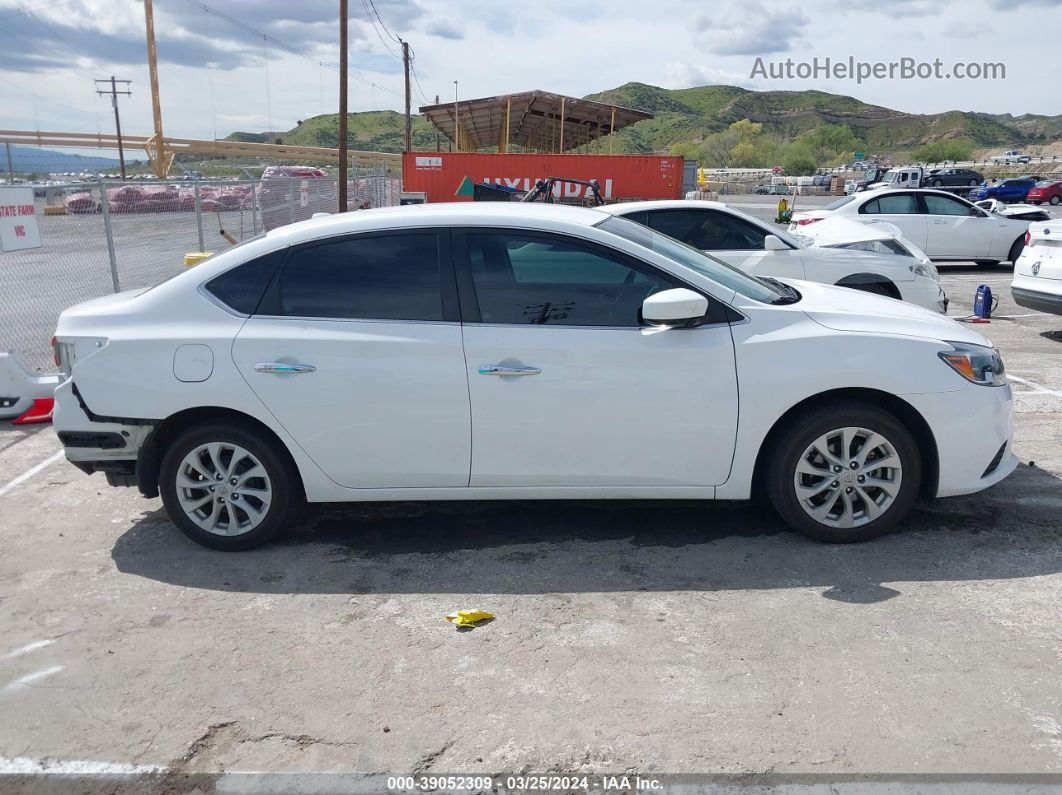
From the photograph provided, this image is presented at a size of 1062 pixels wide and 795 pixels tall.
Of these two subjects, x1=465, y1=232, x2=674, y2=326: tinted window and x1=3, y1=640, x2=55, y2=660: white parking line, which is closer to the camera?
x1=3, y1=640, x2=55, y2=660: white parking line

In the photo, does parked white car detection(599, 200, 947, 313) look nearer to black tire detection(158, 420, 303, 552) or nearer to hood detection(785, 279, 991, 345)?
hood detection(785, 279, 991, 345)

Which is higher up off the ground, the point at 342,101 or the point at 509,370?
the point at 342,101

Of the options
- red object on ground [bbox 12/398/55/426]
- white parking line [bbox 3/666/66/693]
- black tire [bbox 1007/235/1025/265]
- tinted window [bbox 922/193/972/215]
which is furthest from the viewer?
black tire [bbox 1007/235/1025/265]

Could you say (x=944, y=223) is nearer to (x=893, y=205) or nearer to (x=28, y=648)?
(x=893, y=205)

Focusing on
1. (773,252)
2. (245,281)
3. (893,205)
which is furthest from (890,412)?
(893,205)

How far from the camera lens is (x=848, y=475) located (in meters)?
4.46

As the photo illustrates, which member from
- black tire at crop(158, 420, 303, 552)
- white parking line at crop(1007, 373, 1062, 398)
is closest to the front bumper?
black tire at crop(158, 420, 303, 552)

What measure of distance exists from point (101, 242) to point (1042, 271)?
11289 mm

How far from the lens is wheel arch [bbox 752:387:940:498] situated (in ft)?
14.6

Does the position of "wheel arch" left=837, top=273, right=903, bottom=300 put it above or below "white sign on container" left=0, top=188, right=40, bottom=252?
below

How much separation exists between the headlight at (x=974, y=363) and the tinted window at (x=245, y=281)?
340 centimetres

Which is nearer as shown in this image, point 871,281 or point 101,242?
point 871,281

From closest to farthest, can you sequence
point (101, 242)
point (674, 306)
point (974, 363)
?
point (674, 306), point (974, 363), point (101, 242)

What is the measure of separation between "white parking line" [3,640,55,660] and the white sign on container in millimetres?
5190
